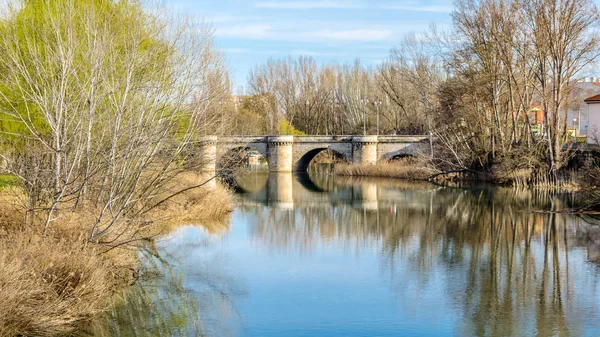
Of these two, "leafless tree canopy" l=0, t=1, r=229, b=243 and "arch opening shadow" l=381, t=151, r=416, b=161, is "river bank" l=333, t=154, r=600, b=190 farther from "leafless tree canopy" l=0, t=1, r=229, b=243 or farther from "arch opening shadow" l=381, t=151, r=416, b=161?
"leafless tree canopy" l=0, t=1, r=229, b=243

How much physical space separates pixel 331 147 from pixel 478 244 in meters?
29.8

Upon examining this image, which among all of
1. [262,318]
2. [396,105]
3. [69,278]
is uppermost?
[396,105]

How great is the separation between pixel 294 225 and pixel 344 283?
771 centimetres

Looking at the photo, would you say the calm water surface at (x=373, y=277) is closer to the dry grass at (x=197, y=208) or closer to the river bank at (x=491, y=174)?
the dry grass at (x=197, y=208)

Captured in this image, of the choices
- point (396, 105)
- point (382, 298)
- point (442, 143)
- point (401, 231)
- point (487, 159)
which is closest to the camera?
point (382, 298)

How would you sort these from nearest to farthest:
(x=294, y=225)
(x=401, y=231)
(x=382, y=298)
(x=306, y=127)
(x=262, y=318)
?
1. (x=262, y=318)
2. (x=382, y=298)
3. (x=401, y=231)
4. (x=294, y=225)
5. (x=306, y=127)

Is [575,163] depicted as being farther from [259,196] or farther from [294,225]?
[294,225]

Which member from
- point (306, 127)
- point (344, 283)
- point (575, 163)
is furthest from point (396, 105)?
point (344, 283)

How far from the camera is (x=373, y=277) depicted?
516 inches

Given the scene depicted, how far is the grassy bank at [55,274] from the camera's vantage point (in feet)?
28.8

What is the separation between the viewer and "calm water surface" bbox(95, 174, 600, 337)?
33.2 feet

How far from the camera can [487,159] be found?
32.9m

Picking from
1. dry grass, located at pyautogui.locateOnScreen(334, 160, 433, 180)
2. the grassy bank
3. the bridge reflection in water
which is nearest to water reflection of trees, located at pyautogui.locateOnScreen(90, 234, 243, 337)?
the grassy bank

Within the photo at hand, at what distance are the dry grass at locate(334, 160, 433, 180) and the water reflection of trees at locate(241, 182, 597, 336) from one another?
9070 mm
